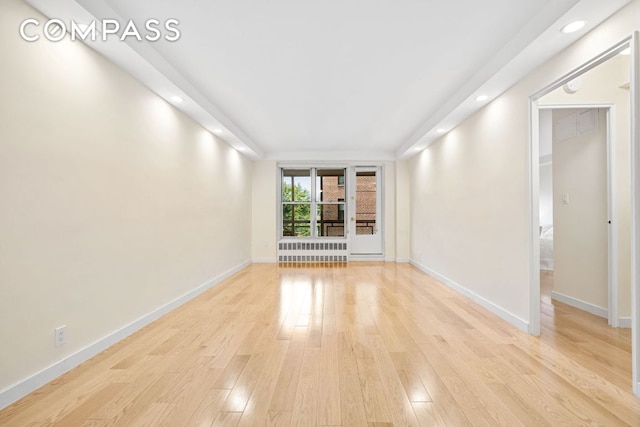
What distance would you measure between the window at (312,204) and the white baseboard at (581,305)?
436 centimetres

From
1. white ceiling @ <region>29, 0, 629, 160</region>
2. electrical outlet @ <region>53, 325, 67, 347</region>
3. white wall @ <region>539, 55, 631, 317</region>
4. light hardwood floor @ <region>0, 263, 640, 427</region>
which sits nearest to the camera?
light hardwood floor @ <region>0, 263, 640, 427</region>

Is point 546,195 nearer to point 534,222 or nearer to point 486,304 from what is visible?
point 486,304

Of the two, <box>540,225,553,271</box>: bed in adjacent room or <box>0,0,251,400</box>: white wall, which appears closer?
<box>0,0,251,400</box>: white wall

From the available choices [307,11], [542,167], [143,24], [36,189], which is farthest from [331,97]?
[542,167]

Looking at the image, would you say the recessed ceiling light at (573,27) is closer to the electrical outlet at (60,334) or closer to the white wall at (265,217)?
the electrical outlet at (60,334)

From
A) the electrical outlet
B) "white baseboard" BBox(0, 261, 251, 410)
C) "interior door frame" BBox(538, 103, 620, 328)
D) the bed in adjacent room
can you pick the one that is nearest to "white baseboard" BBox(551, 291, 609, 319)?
"interior door frame" BBox(538, 103, 620, 328)

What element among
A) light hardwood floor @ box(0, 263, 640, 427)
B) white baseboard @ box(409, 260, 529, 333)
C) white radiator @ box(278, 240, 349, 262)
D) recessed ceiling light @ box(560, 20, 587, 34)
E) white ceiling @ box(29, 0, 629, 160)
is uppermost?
white ceiling @ box(29, 0, 629, 160)

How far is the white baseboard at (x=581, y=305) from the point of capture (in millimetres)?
3273

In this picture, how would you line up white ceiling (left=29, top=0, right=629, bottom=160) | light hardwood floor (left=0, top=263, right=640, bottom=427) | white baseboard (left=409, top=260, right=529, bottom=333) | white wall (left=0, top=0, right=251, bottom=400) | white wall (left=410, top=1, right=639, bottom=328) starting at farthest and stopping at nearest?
white baseboard (left=409, top=260, right=529, bottom=333) → white wall (left=410, top=1, right=639, bottom=328) → white ceiling (left=29, top=0, right=629, bottom=160) → white wall (left=0, top=0, right=251, bottom=400) → light hardwood floor (left=0, top=263, right=640, bottom=427)

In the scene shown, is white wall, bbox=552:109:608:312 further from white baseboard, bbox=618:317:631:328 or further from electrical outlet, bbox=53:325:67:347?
electrical outlet, bbox=53:325:67:347

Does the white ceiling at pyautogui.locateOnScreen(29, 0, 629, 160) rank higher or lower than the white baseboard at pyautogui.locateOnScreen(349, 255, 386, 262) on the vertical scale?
higher

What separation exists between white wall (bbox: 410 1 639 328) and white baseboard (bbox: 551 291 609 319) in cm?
103

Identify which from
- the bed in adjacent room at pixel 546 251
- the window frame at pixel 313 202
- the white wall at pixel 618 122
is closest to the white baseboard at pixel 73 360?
the window frame at pixel 313 202

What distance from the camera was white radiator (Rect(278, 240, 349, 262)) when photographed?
7223 mm
